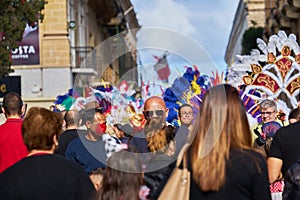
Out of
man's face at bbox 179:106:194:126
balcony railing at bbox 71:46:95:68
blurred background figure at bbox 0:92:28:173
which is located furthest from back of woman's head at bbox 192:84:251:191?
balcony railing at bbox 71:46:95:68

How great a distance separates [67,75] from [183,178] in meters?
23.1

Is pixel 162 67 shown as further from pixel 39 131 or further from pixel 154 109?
pixel 39 131

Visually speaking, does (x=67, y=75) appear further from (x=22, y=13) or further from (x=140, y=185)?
(x=140, y=185)

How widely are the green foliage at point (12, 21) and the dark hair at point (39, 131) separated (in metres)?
14.0

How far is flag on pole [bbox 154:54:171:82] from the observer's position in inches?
295

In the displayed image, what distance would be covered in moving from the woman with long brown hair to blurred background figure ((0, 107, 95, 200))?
747 mm

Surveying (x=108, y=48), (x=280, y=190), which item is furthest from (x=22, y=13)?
(x=280, y=190)

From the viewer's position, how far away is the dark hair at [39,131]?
5.34 metres

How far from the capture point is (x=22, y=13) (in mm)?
20031

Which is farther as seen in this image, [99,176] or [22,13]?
[22,13]

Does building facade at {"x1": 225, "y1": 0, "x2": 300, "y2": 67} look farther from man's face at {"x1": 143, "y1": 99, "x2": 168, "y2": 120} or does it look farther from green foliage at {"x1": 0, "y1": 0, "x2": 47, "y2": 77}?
man's face at {"x1": 143, "y1": 99, "x2": 168, "y2": 120}

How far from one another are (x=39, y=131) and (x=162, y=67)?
3.50m

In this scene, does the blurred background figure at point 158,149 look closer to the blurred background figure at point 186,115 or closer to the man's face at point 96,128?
the man's face at point 96,128

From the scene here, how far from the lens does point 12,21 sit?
64.1ft
